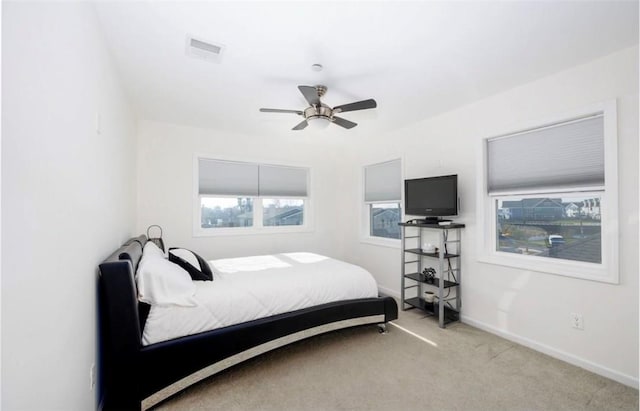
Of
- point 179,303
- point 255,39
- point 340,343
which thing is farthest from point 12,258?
point 340,343

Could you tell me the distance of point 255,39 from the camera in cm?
200

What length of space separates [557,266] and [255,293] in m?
2.70

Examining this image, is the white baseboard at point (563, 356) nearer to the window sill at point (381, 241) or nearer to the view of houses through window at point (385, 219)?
the window sill at point (381, 241)

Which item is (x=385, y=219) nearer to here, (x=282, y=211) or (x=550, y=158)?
(x=282, y=211)

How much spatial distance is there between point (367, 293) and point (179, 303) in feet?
5.78

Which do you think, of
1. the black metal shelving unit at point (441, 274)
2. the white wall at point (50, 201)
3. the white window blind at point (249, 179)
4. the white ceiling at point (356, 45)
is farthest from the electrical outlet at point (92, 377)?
the black metal shelving unit at point (441, 274)

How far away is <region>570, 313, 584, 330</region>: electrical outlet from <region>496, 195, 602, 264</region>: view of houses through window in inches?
19.0

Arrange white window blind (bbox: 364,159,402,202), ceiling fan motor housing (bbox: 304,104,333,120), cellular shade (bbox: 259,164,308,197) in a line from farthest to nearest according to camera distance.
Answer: cellular shade (bbox: 259,164,308,197)
white window blind (bbox: 364,159,402,202)
ceiling fan motor housing (bbox: 304,104,333,120)

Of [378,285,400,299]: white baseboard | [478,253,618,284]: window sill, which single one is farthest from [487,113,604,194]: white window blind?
[378,285,400,299]: white baseboard

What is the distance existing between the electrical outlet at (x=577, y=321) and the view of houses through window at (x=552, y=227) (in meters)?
0.48

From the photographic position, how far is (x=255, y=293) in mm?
2305

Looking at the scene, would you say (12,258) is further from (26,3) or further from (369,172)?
(369,172)

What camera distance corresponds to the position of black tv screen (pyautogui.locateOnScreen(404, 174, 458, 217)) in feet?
10.5

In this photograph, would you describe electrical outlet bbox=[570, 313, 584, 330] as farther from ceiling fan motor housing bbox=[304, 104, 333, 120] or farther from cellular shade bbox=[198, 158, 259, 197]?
cellular shade bbox=[198, 158, 259, 197]
